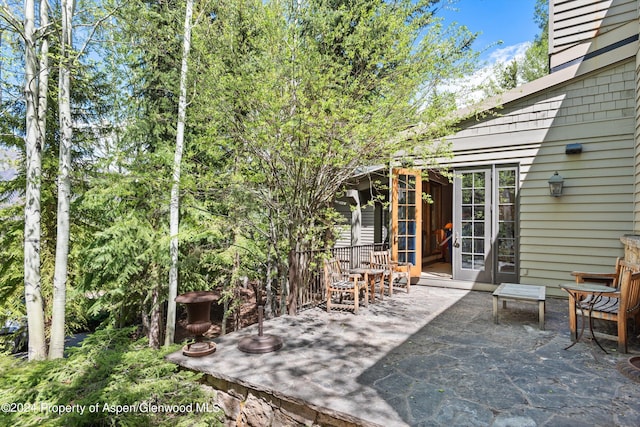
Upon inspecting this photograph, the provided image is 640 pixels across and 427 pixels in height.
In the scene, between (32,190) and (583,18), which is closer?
(32,190)

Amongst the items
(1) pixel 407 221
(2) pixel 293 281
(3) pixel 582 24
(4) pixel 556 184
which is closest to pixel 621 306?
(4) pixel 556 184

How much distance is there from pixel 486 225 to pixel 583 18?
4200 mm

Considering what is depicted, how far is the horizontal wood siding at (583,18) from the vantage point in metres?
5.85

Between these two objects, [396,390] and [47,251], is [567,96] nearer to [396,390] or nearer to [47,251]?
[396,390]

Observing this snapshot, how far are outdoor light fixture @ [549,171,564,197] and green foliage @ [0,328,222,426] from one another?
19.0 ft

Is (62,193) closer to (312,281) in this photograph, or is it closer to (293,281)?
(293,281)

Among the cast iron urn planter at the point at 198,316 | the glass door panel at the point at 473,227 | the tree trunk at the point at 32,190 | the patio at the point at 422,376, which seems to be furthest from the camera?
the glass door panel at the point at 473,227

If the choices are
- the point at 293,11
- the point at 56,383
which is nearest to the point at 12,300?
the point at 56,383

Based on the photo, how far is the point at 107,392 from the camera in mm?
2617

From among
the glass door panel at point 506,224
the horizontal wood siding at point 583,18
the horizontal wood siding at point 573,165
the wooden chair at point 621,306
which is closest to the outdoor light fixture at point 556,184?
the horizontal wood siding at point 573,165

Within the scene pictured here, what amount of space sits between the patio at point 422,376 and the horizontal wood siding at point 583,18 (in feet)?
17.5

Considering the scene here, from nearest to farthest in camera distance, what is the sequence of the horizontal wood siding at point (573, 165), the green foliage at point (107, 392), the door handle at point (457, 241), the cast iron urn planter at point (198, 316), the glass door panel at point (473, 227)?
1. the green foliage at point (107, 392)
2. the cast iron urn planter at point (198, 316)
3. the horizontal wood siding at point (573, 165)
4. the glass door panel at point (473, 227)
5. the door handle at point (457, 241)

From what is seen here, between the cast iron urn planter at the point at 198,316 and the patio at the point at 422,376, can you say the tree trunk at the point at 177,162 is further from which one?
the patio at the point at 422,376

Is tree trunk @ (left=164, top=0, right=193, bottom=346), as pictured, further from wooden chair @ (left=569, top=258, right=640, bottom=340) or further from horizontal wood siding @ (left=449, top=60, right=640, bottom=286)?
horizontal wood siding @ (left=449, top=60, right=640, bottom=286)
